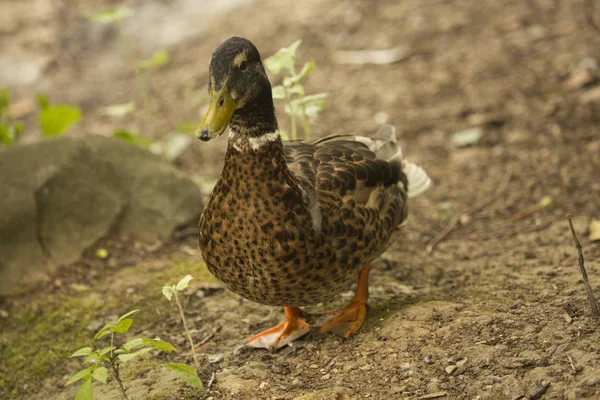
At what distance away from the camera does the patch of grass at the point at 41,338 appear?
3555mm

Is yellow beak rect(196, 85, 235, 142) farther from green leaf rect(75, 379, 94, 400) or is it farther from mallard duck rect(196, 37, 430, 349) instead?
green leaf rect(75, 379, 94, 400)

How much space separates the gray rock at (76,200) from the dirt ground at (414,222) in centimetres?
14

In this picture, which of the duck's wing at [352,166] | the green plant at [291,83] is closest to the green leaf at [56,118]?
the green plant at [291,83]

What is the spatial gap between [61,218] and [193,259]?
86 centimetres

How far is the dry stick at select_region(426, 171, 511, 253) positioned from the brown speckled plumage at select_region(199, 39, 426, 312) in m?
1.49

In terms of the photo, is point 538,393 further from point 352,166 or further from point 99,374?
point 99,374

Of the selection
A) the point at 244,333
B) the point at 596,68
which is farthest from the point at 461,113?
the point at 244,333

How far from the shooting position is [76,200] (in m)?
4.57

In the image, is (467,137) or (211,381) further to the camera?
(467,137)

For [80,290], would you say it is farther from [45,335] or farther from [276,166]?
[276,166]

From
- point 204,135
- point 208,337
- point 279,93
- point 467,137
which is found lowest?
point 467,137

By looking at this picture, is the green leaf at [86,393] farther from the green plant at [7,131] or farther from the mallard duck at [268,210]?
the green plant at [7,131]

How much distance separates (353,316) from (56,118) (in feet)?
9.32

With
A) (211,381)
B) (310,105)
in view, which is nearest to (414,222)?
(310,105)
